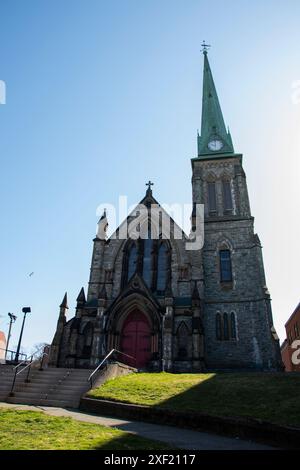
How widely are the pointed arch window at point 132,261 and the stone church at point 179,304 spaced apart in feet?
0.26

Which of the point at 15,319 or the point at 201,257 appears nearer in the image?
the point at 201,257

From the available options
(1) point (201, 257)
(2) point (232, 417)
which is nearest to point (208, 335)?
(1) point (201, 257)

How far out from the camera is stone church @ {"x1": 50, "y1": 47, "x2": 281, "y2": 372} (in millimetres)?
20703

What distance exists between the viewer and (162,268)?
2488 cm

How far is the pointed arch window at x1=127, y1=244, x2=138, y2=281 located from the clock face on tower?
13.7 m

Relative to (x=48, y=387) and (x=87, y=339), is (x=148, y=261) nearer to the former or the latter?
(x=87, y=339)

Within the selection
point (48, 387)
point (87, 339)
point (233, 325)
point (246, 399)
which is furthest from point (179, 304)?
point (246, 399)

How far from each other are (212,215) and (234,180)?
3.93 m

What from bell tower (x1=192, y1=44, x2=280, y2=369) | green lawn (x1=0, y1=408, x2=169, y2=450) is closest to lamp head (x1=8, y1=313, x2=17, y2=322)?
bell tower (x1=192, y1=44, x2=280, y2=369)

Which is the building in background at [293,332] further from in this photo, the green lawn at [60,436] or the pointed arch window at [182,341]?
the green lawn at [60,436]

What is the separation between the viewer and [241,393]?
10.6m

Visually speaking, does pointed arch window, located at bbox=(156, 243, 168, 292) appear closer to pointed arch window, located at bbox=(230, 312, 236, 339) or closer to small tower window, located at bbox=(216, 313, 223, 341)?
small tower window, located at bbox=(216, 313, 223, 341)

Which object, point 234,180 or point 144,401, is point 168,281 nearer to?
point 234,180
